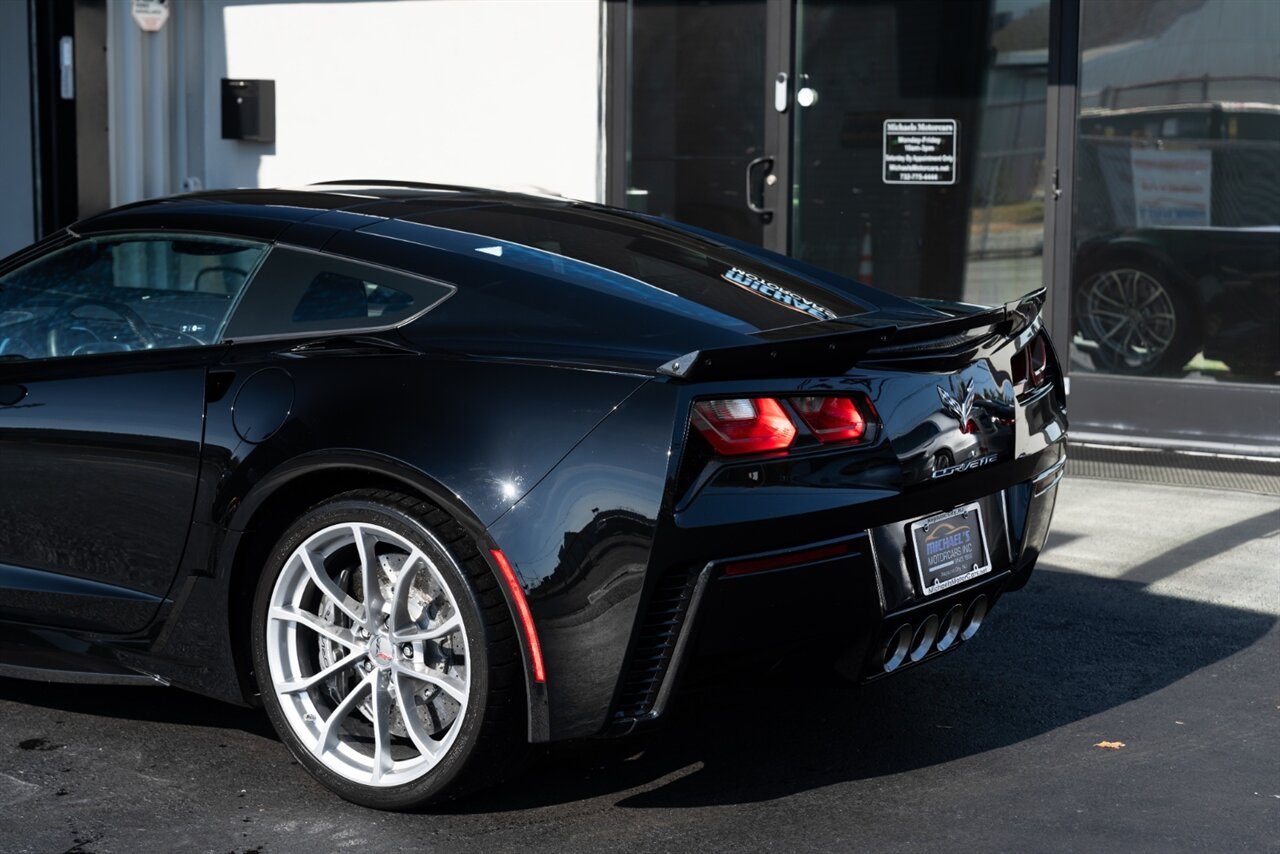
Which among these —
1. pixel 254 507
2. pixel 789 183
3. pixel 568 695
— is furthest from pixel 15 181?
pixel 568 695

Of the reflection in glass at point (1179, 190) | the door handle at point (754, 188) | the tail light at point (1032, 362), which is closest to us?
the tail light at point (1032, 362)

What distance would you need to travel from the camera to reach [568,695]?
3.35 meters

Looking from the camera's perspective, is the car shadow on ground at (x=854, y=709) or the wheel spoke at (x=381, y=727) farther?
the car shadow on ground at (x=854, y=709)

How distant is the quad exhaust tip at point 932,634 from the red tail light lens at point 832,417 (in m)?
0.46

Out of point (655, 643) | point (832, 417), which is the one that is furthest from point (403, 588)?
point (832, 417)

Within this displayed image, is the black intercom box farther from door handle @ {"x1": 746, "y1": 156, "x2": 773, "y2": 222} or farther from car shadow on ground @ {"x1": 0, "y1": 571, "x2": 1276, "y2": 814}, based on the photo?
car shadow on ground @ {"x1": 0, "y1": 571, "x2": 1276, "y2": 814}

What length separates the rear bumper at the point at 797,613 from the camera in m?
3.29

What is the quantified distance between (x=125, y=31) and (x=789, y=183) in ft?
14.0

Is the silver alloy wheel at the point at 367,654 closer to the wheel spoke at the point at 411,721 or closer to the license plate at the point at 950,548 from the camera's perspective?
the wheel spoke at the point at 411,721

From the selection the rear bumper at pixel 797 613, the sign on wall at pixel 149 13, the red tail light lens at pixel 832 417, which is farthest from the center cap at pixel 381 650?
the sign on wall at pixel 149 13

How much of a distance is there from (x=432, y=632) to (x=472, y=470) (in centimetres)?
39

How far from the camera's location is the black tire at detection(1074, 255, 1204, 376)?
7.98 metres

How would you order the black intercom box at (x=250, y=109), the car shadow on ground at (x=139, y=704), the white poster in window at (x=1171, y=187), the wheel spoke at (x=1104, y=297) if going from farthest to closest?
the black intercom box at (x=250, y=109), the wheel spoke at (x=1104, y=297), the white poster in window at (x=1171, y=187), the car shadow on ground at (x=139, y=704)

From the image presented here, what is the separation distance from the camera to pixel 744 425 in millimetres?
3326
